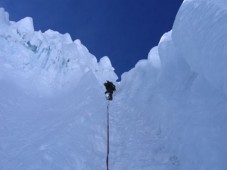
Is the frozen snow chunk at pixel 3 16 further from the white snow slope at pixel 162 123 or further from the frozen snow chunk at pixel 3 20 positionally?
the white snow slope at pixel 162 123

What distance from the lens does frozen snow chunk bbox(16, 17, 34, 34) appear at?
33431 millimetres

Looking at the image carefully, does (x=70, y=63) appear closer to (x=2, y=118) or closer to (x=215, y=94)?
(x=2, y=118)

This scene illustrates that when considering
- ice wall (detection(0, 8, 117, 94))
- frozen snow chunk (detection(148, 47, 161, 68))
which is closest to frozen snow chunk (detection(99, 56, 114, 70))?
ice wall (detection(0, 8, 117, 94))

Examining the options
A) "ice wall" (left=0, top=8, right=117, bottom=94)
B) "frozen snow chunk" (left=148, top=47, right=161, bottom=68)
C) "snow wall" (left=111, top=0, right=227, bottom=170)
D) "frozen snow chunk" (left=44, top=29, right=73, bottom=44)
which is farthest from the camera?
"frozen snow chunk" (left=44, top=29, right=73, bottom=44)

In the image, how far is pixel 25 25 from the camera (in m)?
34.0

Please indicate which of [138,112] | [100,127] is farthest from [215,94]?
[138,112]

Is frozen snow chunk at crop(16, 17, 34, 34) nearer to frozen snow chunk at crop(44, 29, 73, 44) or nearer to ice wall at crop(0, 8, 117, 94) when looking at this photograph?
ice wall at crop(0, 8, 117, 94)

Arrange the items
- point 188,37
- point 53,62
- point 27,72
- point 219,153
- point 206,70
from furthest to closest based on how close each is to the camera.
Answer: point 53,62, point 27,72, point 188,37, point 206,70, point 219,153

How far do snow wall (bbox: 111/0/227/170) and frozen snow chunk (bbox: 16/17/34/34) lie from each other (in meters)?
24.4

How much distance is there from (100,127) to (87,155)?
9.78ft

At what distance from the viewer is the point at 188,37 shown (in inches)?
418

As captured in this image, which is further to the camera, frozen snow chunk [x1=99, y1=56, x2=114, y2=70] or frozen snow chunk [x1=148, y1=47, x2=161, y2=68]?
frozen snow chunk [x1=99, y1=56, x2=114, y2=70]

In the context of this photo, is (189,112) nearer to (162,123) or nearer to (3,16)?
(162,123)

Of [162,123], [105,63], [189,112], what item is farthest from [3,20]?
[189,112]
